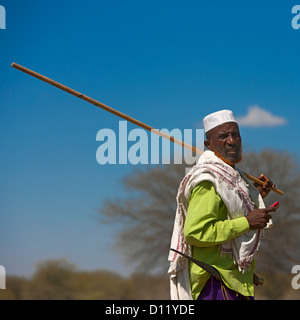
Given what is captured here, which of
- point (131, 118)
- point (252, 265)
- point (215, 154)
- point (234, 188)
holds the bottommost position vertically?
point (252, 265)

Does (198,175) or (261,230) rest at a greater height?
(198,175)

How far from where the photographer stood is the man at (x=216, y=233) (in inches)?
153

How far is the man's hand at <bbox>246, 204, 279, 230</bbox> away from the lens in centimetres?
395

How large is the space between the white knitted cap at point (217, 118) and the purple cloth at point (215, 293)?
115cm

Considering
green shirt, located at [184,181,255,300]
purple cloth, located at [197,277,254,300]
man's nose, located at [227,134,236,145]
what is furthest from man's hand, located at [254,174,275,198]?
purple cloth, located at [197,277,254,300]

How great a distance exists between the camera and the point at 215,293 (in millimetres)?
3938

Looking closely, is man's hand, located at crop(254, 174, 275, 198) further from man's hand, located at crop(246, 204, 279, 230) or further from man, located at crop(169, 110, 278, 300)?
man's hand, located at crop(246, 204, 279, 230)

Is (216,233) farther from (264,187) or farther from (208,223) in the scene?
(264,187)

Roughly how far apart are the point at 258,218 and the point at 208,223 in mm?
370

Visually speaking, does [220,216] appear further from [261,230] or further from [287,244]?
[287,244]

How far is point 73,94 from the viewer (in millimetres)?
4520
